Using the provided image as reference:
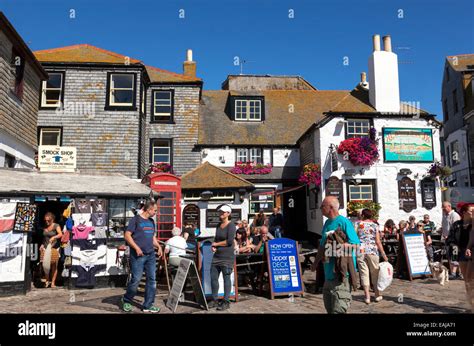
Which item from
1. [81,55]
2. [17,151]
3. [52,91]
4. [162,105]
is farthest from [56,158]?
[81,55]

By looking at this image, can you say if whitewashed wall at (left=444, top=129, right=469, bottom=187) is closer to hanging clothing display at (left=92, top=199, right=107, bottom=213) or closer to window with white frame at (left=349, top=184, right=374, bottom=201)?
window with white frame at (left=349, top=184, right=374, bottom=201)

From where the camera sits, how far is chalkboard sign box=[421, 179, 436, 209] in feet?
58.4

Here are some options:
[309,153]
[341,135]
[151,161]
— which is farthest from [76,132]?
[341,135]

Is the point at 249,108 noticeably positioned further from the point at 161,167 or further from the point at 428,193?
the point at 428,193

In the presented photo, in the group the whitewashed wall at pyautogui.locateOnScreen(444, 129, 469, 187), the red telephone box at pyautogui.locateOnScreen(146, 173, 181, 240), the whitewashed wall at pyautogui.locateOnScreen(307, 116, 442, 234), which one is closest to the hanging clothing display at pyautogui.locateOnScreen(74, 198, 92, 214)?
the red telephone box at pyautogui.locateOnScreen(146, 173, 181, 240)

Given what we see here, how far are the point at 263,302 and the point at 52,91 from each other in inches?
651

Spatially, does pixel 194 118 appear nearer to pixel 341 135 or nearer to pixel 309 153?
pixel 309 153

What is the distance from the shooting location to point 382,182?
17891 mm

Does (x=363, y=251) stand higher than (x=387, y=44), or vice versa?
(x=387, y=44)

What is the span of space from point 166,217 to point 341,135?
9.42 meters

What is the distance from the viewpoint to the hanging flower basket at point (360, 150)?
57.3 ft

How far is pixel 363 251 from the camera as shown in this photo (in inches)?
306

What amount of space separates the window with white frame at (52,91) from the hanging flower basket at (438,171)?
18.8m

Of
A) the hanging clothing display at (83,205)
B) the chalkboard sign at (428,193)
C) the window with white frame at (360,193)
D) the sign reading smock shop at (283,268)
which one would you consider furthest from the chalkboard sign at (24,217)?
the chalkboard sign at (428,193)
